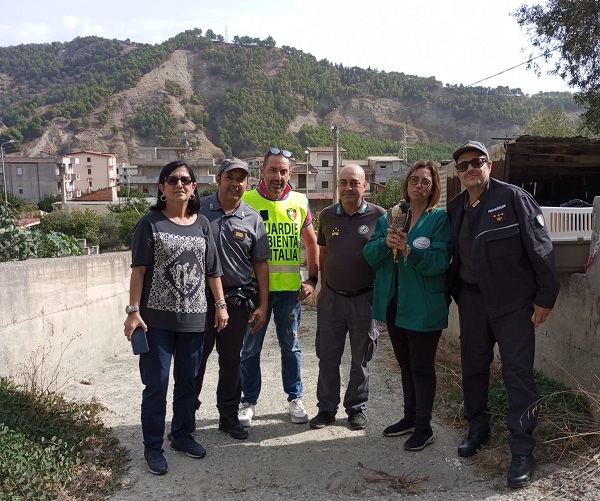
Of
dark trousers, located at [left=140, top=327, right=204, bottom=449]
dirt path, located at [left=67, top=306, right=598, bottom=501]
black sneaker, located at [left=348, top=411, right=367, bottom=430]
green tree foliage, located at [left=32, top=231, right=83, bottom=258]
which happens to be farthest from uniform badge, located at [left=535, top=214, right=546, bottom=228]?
green tree foliage, located at [left=32, top=231, right=83, bottom=258]

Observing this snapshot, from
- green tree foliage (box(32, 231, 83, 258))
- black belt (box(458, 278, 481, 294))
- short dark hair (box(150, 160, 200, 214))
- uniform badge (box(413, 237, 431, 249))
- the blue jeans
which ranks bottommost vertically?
the blue jeans

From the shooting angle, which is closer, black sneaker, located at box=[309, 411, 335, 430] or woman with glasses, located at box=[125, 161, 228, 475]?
woman with glasses, located at box=[125, 161, 228, 475]

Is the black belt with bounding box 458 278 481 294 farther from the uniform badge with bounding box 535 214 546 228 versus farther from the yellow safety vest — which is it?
the yellow safety vest

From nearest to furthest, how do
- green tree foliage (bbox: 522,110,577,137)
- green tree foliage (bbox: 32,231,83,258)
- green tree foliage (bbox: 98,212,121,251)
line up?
green tree foliage (bbox: 32,231,83,258)
green tree foliage (bbox: 522,110,577,137)
green tree foliage (bbox: 98,212,121,251)

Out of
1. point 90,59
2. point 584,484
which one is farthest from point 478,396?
point 90,59

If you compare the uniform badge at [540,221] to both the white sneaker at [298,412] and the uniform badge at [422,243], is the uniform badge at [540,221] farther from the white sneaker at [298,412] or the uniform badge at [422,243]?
the white sneaker at [298,412]

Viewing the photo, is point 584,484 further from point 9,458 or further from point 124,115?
point 124,115

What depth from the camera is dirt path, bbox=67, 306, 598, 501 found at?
10.3 feet

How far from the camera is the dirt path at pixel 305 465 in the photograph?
10.3ft

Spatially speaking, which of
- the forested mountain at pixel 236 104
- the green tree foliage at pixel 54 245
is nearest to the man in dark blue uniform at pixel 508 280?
the green tree foliage at pixel 54 245

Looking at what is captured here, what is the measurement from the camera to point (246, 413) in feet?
13.6

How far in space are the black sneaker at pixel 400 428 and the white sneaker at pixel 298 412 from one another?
2.02 feet

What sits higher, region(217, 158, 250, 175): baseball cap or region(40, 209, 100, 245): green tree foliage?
region(217, 158, 250, 175): baseball cap

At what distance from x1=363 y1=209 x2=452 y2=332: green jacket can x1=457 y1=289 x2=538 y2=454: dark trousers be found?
0.58 ft
